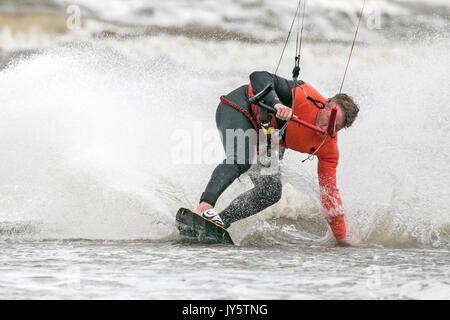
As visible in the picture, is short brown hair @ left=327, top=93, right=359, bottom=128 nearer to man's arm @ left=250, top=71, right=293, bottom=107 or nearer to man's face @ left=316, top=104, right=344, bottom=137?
man's face @ left=316, top=104, right=344, bottom=137

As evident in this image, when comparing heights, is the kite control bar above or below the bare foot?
above

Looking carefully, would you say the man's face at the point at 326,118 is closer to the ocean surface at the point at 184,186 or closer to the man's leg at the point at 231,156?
the man's leg at the point at 231,156

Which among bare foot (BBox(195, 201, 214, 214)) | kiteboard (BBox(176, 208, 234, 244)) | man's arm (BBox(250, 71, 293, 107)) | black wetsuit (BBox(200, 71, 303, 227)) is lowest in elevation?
kiteboard (BBox(176, 208, 234, 244))

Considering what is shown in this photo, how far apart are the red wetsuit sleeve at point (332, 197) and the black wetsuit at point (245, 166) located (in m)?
0.38

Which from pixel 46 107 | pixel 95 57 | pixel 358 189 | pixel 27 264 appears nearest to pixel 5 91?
pixel 46 107

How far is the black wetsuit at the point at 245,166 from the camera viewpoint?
469 centimetres

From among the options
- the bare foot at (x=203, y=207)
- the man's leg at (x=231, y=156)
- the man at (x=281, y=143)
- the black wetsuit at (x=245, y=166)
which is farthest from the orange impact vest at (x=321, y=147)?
the bare foot at (x=203, y=207)

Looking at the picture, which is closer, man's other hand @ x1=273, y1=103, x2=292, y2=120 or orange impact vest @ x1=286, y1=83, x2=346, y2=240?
man's other hand @ x1=273, y1=103, x2=292, y2=120

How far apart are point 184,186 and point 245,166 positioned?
214 cm

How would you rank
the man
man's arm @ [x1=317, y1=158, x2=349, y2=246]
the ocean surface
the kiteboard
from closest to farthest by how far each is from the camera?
the ocean surface
the kiteboard
the man
man's arm @ [x1=317, y1=158, x2=349, y2=246]

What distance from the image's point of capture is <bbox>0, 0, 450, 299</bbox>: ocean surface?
9.89 ft

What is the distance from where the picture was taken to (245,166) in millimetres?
4766

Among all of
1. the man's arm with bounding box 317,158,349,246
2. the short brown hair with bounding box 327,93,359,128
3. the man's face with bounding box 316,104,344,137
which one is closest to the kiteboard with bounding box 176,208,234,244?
the man's arm with bounding box 317,158,349,246
